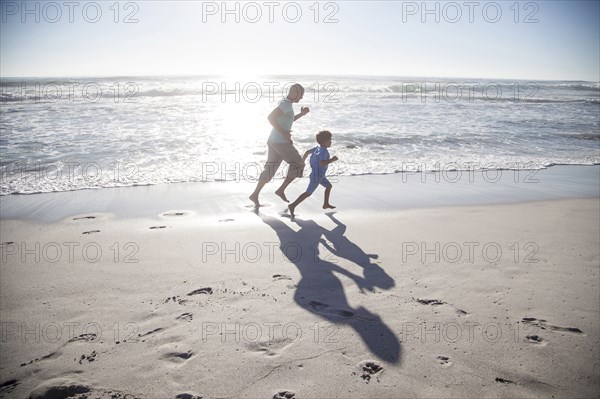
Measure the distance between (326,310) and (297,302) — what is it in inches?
11.1

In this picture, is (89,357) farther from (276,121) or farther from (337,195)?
(337,195)

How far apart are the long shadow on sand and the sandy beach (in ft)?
0.06

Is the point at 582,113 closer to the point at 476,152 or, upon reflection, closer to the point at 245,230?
the point at 476,152

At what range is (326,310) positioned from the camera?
3.06 m

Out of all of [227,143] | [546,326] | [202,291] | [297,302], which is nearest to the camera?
[546,326]

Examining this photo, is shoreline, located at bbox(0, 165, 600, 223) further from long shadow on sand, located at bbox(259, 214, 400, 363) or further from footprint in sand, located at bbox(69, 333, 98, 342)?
footprint in sand, located at bbox(69, 333, 98, 342)

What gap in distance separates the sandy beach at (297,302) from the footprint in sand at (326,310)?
2 cm

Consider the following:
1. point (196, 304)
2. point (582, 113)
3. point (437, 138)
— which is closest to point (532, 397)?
point (196, 304)

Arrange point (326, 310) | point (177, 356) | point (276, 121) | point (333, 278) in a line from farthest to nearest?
point (276, 121) < point (333, 278) < point (326, 310) < point (177, 356)

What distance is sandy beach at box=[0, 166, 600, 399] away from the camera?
2.33m

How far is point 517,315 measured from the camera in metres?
3.00

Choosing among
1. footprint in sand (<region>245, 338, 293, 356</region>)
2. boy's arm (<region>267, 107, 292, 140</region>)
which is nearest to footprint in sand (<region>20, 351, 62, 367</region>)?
footprint in sand (<region>245, 338, 293, 356</region>)

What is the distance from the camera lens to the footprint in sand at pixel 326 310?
3.00 meters

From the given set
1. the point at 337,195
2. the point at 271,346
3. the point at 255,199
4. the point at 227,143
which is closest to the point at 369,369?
the point at 271,346
